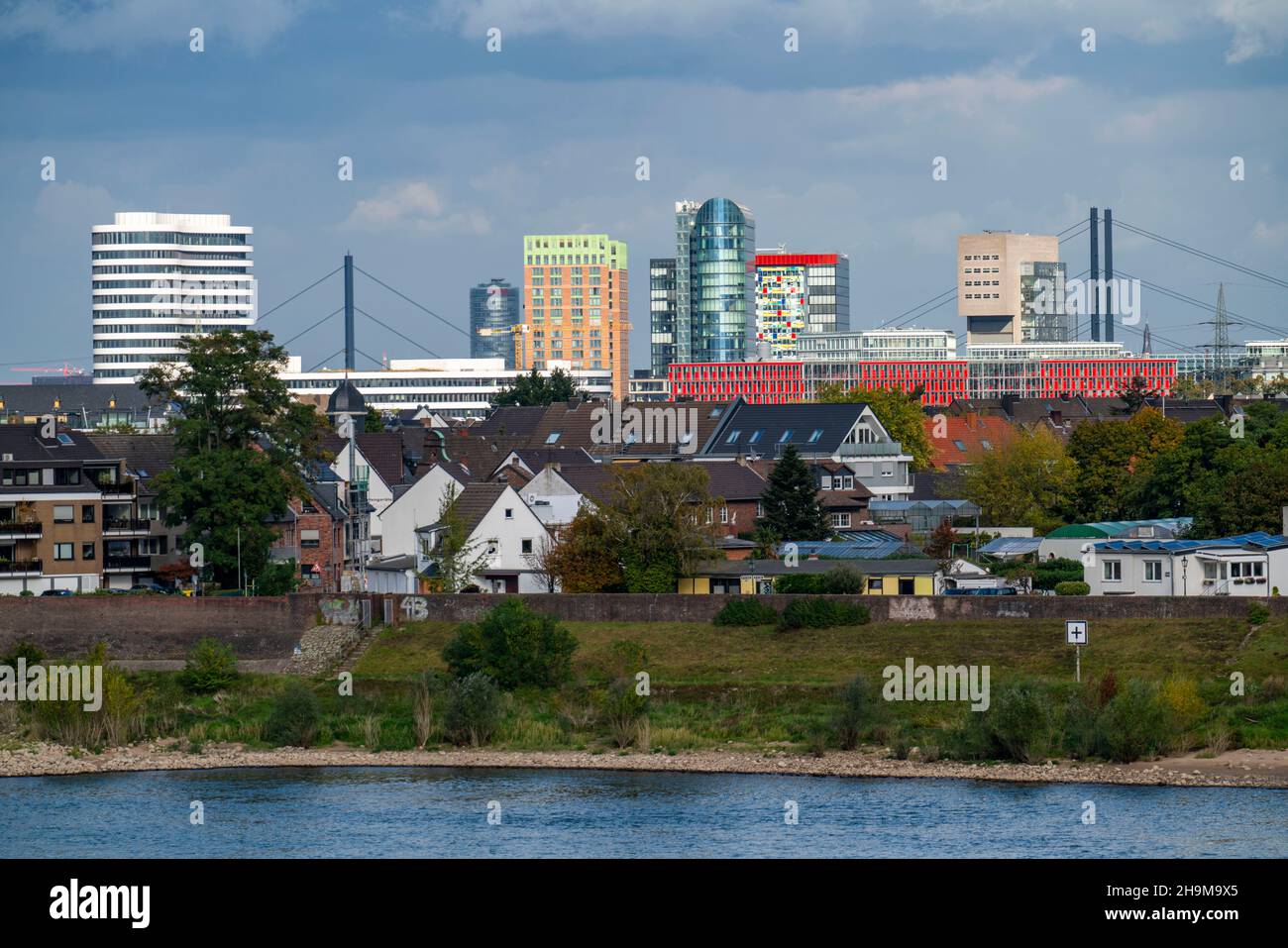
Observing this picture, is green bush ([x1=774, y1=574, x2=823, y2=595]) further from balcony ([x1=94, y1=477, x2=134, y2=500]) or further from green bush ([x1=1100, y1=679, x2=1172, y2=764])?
balcony ([x1=94, y1=477, x2=134, y2=500])

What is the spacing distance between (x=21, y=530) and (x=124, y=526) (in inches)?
177

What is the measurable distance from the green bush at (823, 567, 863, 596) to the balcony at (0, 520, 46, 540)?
27.4 meters

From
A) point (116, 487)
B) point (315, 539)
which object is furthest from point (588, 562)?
point (116, 487)

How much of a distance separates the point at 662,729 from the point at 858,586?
1144 centimetres

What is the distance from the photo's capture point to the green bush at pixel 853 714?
44.1 meters

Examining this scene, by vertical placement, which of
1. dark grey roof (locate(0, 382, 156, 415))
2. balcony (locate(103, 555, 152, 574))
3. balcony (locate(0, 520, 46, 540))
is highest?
dark grey roof (locate(0, 382, 156, 415))

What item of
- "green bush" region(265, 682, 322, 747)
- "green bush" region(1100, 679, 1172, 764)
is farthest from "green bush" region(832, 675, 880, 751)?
"green bush" region(265, 682, 322, 747)

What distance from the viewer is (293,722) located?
47.0 metres

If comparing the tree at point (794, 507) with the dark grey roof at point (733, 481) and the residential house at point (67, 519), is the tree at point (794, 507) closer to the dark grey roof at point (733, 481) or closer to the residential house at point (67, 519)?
the dark grey roof at point (733, 481)

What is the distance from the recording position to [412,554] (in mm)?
67438

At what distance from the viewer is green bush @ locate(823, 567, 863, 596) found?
5503 centimetres

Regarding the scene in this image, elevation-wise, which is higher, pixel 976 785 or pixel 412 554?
pixel 412 554
